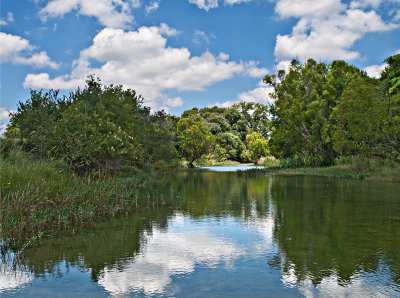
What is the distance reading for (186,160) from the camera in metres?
78.2

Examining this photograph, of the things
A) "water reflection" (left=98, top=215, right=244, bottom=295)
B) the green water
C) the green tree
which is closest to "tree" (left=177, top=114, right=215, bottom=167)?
the green tree

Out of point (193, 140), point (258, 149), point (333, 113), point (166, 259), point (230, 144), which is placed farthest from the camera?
point (230, 144)

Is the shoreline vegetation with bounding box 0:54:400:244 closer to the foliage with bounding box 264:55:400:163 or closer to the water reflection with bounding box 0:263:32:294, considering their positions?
the foliage with bounding box 264:55:400:163

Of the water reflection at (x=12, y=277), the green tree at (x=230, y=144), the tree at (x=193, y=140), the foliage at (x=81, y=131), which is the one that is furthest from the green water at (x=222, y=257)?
the green tree at (x=230, y=144)

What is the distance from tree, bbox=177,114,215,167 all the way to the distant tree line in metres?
0.30

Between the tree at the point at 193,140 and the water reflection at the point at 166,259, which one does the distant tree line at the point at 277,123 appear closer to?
the tree at the point at 193,140

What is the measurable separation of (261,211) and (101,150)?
37.0 feet

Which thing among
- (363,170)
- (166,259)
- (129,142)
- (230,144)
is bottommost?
(166,259)

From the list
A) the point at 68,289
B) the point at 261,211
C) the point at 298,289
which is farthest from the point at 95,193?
the point at 298,289

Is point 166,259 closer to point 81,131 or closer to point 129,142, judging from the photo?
point 81,131

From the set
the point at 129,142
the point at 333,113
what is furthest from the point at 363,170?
the point at 129,142

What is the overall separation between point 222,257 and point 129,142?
65.6 ft

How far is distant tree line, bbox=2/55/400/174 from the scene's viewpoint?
23.5 metres

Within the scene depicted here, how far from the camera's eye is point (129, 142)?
28.5 meters
